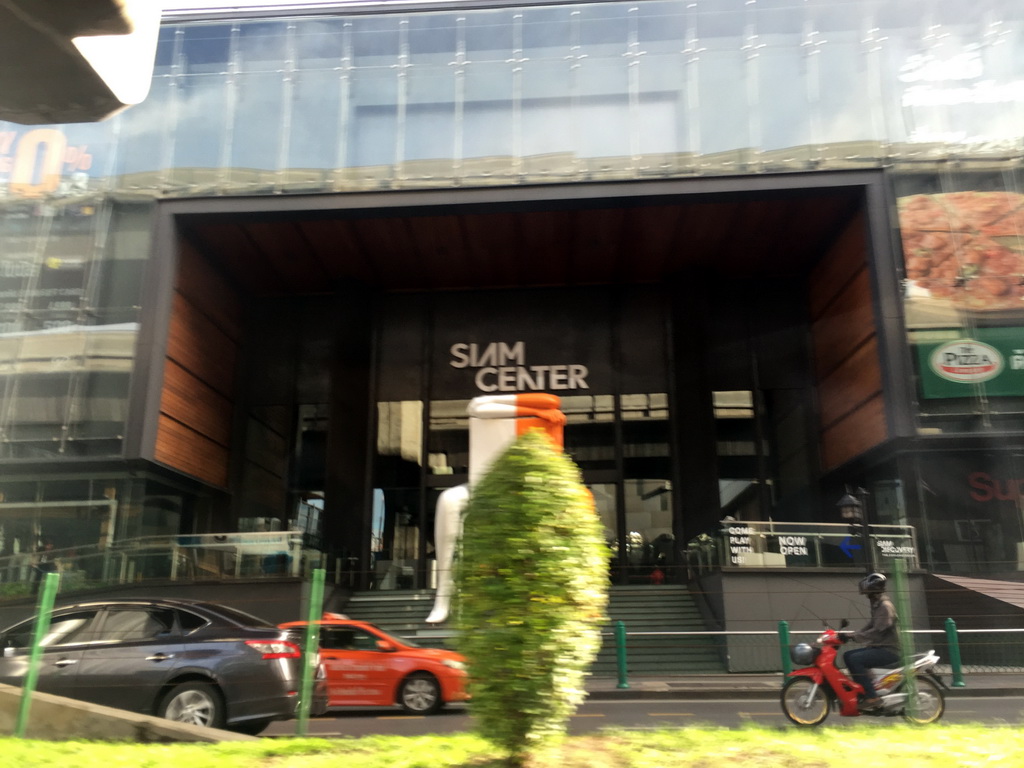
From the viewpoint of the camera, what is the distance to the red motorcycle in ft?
26.7

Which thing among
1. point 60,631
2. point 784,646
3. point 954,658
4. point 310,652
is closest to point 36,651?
point 60,631

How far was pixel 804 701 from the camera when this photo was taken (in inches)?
331

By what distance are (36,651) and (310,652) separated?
228 cm

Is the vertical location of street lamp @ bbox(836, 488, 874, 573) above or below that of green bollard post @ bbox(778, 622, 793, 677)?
above

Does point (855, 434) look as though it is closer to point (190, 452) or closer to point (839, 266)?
point (839, 266)

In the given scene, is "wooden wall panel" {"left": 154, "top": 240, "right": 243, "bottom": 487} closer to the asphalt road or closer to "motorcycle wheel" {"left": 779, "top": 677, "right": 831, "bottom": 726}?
the asphalt road

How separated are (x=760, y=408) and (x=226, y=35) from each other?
17362 millimetres

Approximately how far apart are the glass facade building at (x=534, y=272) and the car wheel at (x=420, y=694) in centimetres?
934

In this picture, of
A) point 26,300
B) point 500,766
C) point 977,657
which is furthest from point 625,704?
point 26,300

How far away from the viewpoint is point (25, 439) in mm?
19734

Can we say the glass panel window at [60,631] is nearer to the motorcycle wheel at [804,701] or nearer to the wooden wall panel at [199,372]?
the motorcycle wheel at [804,701]

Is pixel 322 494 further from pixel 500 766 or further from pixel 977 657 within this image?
pixel 500 766

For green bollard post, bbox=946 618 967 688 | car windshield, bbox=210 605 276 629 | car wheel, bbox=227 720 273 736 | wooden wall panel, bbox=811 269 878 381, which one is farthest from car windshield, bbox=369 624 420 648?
wooden wall panel, bbox=811 269 878 381

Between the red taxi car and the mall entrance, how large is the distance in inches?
439
